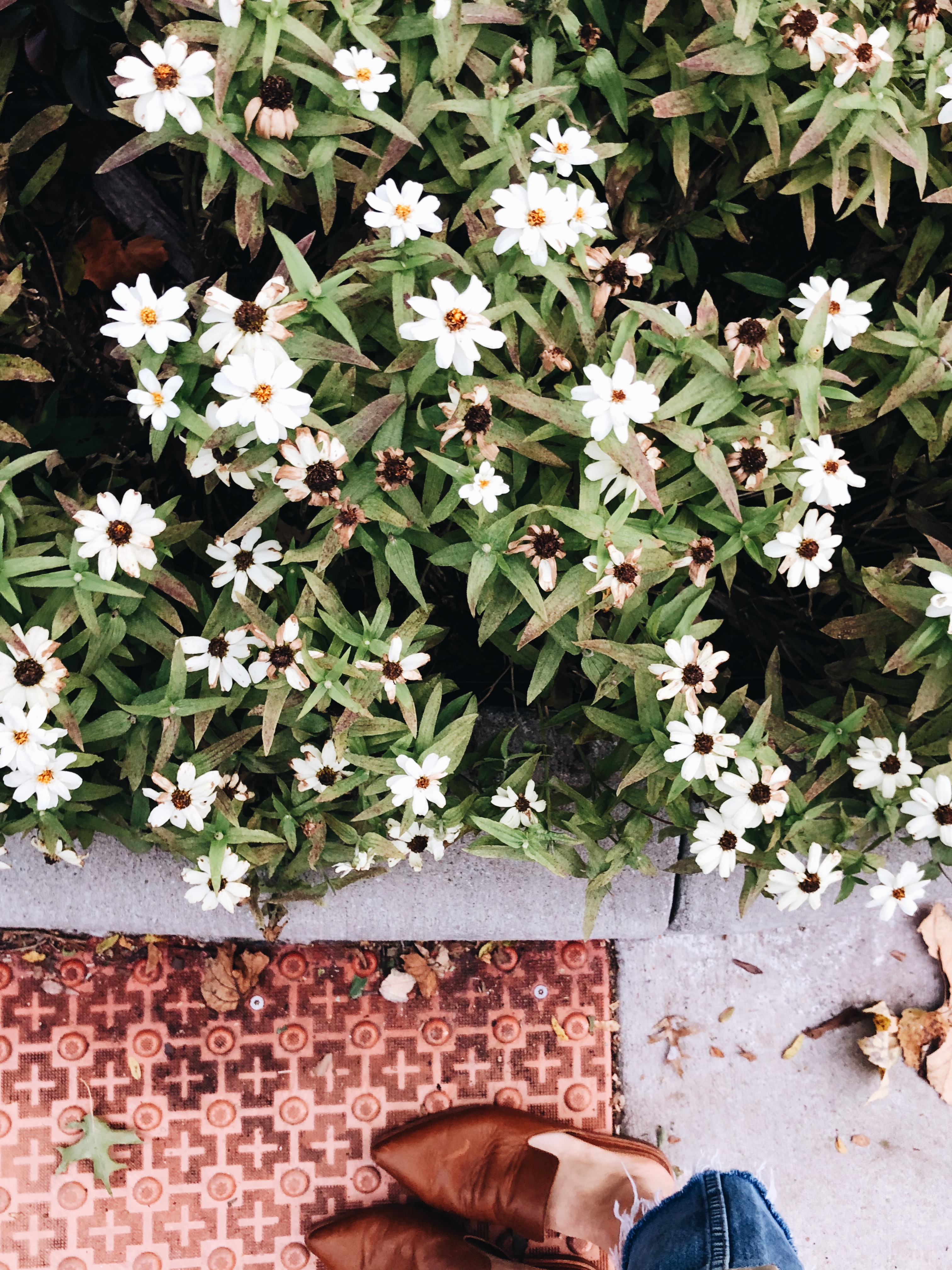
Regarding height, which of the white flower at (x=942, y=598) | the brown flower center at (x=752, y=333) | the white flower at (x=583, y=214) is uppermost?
the white flower at (x=583, y=214)

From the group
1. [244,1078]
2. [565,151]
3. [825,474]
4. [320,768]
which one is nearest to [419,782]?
A: [320,768]

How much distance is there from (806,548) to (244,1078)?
4.68ft

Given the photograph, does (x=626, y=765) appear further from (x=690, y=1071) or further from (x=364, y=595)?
(x=690, y=1071)

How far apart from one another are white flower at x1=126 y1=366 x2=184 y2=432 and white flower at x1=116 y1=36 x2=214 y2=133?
9.7 inches

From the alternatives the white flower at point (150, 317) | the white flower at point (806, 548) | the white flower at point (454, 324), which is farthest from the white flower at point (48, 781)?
the white flower at point (806, 548)

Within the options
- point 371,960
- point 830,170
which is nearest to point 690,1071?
point 371,960

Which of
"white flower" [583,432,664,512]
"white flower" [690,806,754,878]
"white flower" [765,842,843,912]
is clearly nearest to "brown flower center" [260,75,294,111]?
"white flower" [583,432,664,512]

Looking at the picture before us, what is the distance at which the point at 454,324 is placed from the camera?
1017 millimetres

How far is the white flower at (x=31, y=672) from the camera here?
109 centimetres

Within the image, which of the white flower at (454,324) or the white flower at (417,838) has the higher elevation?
the white flower at (454,324)

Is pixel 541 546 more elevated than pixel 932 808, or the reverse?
pixel 541 546

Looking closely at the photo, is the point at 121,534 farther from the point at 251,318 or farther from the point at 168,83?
the point at 168,83

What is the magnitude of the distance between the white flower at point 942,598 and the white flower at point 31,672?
99 cm

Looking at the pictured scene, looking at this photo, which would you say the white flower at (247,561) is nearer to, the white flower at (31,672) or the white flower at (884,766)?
the white flower at (31,672)
